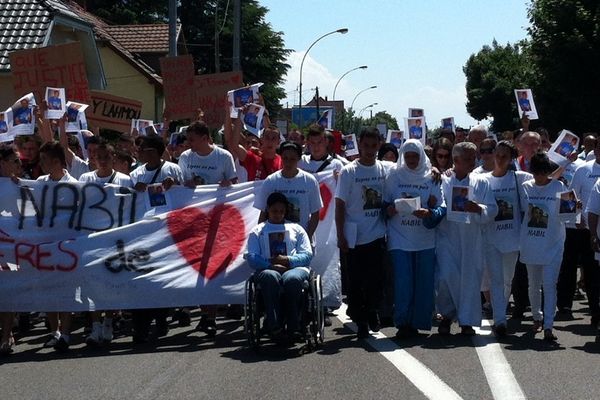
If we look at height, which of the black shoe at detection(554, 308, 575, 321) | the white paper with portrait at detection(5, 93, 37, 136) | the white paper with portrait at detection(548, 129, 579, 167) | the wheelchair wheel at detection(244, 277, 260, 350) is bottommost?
the black shoe at detection(554, 308, 575, 321)

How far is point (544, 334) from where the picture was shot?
34.1ft

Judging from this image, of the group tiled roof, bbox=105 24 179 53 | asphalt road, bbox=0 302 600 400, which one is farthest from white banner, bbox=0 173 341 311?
tiled roof, bbox=105 24 179 53

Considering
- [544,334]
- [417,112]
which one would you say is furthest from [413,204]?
[417,112]

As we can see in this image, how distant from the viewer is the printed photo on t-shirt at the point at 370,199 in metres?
10.7

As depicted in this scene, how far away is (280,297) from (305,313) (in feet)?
0.97

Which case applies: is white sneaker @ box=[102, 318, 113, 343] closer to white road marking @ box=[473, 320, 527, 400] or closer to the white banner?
the white banner

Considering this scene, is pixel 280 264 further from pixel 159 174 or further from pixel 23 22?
pixel 23 22

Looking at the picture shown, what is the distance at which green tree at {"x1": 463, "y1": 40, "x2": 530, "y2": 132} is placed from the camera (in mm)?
84181

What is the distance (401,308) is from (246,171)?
10.5ft

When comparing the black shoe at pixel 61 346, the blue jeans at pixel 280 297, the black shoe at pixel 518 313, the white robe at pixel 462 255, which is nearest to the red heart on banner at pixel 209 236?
the blue jeans at pixel 280 297

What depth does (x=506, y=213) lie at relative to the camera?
1079cm

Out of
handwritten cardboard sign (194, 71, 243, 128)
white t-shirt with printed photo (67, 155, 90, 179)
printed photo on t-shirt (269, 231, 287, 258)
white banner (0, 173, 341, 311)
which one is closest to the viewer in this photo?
printed photo on t-shirt (269, 231, 287, 258)

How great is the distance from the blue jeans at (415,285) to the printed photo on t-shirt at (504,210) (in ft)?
2.55

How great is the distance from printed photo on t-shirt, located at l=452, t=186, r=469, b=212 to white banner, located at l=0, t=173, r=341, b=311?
1865 mm
